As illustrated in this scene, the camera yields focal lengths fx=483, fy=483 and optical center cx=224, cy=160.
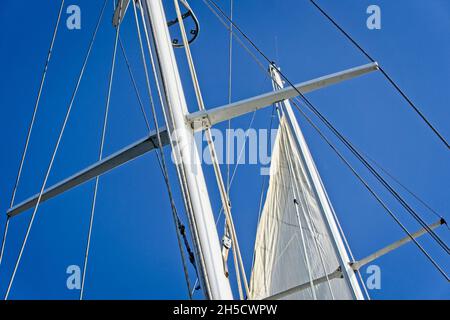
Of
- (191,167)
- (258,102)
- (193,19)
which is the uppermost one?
(193,19)

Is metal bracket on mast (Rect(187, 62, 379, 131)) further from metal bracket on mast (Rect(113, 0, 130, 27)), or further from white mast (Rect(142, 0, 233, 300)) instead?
metal bracket on mast (Rect(113, 0, 130, 27))

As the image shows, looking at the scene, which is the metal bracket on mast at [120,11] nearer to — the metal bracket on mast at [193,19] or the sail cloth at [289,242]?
the metal bracket on mast at [193,19]

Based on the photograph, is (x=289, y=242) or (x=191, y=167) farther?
(x=289, y=242)

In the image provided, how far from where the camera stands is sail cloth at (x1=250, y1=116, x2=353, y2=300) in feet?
29.2

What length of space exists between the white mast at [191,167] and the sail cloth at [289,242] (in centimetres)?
459

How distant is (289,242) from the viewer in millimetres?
10031

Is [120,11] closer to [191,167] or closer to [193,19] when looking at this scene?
[193,19]

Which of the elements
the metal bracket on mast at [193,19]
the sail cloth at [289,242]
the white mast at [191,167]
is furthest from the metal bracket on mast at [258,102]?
the sail cloth at [289,242]

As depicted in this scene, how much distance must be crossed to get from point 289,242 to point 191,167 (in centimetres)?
678

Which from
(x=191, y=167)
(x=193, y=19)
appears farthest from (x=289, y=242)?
(x=191, y=167)

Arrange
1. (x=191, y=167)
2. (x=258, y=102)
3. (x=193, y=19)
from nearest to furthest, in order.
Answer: (x=191, y=167)
(x=258, y=102)
(x=193, y=19)

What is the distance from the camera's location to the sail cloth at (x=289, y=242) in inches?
350
